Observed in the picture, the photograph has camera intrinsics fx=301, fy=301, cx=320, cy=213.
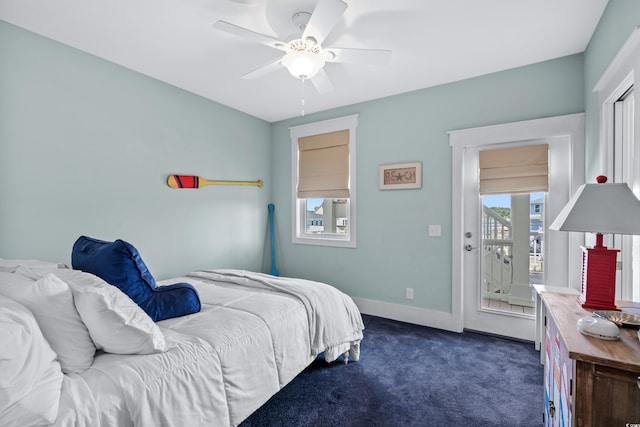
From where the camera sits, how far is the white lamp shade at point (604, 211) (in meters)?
1.18

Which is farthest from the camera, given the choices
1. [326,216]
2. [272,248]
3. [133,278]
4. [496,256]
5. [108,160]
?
[272,248]

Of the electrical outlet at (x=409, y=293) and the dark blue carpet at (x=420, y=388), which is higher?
the electrical outlet at (x=409, y=293)

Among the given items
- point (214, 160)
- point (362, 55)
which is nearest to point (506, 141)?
point (362, 55)

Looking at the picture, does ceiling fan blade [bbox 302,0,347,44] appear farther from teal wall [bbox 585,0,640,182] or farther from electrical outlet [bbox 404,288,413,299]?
electrical outlet [bbox 404,288,413,299]

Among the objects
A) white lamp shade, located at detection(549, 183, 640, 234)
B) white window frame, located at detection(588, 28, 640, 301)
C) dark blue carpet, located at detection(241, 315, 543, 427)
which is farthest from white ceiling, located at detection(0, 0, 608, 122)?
dark blue carpet, located at detection(241, 315, 543, 427)

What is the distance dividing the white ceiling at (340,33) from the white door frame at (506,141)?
1.79ft

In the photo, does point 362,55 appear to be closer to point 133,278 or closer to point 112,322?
point 133,278

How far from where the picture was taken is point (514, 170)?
2770 millimetres

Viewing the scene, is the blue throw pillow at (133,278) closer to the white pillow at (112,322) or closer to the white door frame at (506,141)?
the white pillow at (112,322)

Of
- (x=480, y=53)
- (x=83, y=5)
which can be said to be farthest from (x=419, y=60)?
(x=83, y=5)

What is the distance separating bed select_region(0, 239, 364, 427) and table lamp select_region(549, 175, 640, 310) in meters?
1.51

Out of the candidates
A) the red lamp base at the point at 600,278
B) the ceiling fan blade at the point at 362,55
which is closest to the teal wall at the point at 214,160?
the red lamp base at the point at 600,278

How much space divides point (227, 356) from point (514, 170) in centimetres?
282

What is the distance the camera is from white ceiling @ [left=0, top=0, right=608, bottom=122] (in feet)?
6.26
